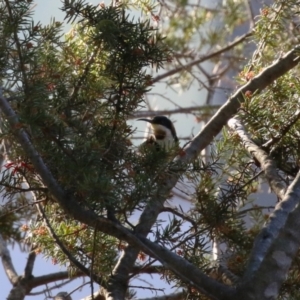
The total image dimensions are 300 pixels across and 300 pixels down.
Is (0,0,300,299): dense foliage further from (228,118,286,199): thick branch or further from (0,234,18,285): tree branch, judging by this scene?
(0,234,18,285): tree branch

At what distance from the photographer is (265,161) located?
2.38 feet

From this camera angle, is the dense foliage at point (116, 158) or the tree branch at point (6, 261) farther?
the tree branch at point (6, 261)

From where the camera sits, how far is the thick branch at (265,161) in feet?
2.30

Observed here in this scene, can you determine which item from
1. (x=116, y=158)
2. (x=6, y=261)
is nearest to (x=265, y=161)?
(x=116, y=158)

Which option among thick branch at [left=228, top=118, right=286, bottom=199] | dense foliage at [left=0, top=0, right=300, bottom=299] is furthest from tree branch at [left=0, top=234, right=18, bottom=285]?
thick branch at [left=228, top=118, right=286, bottom=199]

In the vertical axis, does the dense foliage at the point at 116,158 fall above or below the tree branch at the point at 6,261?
below

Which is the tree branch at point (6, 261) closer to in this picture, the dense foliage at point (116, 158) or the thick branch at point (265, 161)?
the dense foliage at point (116, 158)

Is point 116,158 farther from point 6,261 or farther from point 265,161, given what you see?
point 6,261

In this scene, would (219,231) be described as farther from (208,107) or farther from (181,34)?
(181,34)

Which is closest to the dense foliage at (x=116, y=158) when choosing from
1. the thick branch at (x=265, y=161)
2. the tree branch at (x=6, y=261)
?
the thick branch at (x=265, y=161)

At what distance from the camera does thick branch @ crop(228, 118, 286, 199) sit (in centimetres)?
70

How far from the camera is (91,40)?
0.70 meters

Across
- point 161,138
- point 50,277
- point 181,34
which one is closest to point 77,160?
point 50,277

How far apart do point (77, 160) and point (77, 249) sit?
7.1 inches
